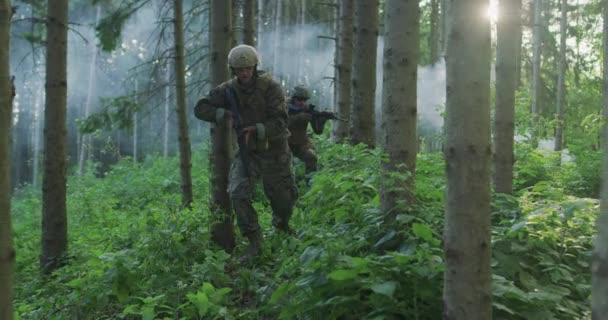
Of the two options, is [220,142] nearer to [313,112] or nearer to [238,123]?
[238,123]

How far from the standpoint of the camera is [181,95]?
10.5 meters

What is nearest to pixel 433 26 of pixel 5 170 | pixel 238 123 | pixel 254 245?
pixel 238 123

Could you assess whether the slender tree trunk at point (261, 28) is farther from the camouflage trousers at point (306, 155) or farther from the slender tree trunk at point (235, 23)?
the camouflage trousers at point (306, 155)

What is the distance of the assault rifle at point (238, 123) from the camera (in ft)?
21.1

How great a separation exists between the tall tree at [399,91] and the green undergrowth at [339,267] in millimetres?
248

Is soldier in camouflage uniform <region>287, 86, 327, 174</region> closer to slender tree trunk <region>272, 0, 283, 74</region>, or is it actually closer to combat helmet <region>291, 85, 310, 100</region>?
combat helmet <region>291, 85, 310, 100</region>

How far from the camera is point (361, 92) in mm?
10477

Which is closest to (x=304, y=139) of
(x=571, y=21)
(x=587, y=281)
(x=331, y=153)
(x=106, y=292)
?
(x=331, y=153)

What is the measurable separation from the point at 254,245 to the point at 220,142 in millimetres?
1161

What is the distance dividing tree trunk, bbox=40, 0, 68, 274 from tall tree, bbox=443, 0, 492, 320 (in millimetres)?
6027

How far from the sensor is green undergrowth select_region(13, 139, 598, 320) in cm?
364

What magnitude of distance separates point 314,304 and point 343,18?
386 inches

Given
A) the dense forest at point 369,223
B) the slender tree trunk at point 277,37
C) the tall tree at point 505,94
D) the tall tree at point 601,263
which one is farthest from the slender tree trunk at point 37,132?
the tall tree at point 601,263

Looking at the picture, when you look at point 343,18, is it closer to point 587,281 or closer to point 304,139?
point 304,139
